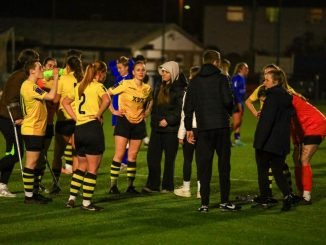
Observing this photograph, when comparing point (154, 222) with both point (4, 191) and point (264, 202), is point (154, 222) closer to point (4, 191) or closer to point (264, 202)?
point (264, 202)

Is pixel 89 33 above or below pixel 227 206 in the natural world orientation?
above

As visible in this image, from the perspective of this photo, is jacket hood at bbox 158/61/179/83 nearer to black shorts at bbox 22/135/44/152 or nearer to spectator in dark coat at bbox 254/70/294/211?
spectator in dark coat at bbox 254/70/294/211

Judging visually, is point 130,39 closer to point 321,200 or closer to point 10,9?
point 10,9

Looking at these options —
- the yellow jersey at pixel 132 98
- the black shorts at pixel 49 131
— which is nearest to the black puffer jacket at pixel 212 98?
the yellow jersey at pixel 132 98

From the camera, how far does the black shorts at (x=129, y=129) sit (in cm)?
1332

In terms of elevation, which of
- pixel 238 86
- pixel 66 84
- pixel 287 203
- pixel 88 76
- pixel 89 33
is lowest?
pixel 287 203

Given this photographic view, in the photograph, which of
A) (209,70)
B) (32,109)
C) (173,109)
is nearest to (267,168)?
(209,70)

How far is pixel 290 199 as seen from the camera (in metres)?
12.0

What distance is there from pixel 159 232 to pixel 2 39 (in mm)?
35046

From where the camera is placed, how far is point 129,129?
13.3 metres

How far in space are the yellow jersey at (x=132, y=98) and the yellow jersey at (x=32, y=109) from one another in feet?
4.98

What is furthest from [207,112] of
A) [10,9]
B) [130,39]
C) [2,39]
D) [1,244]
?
[10,9]

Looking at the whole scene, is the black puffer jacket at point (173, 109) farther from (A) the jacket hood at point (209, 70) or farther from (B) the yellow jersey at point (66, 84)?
(A) the jacket hood at point (209, 70)

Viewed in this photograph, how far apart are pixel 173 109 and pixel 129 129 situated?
0.73m
